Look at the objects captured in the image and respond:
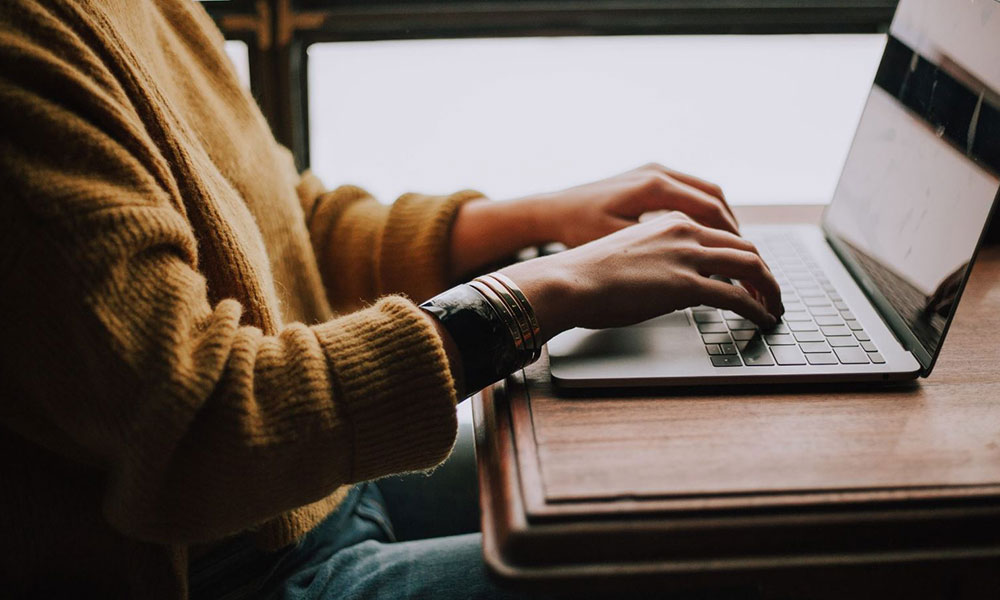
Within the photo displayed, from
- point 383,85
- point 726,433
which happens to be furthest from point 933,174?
point 383,85

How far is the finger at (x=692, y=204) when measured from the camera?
820mm

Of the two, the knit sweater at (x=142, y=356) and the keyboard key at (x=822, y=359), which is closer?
the knit sweater at (x=142, y=356)

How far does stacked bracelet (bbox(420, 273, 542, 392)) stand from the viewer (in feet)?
1.98

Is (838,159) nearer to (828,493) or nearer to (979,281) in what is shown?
(979,281)

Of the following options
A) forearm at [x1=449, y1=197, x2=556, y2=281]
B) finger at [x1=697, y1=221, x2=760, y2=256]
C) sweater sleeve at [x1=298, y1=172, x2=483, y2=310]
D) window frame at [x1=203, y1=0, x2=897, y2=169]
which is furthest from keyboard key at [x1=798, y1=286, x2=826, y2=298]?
window frame at [x1=203, y1=0, x2=897, y2=169]

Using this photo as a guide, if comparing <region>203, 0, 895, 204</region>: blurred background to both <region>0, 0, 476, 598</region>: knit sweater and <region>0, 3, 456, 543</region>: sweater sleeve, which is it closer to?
<region>0, 0, 476, 598</region>: knit sweater

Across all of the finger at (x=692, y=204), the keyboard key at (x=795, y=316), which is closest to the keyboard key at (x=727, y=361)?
the keyboard key at (x=795, y=316)

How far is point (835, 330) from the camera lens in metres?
0.71

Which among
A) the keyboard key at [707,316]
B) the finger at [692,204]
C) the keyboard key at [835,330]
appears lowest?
the keyboard key at [707,316]

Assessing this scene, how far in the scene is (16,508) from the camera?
589 mm

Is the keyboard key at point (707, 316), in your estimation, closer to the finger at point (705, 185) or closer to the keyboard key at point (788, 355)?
the keyboard key at point (788, 355)

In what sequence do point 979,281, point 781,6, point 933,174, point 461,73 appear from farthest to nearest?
point 461,73
point 781,6
point 979,281
point 933,174

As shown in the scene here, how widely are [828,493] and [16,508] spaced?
2.04 feet

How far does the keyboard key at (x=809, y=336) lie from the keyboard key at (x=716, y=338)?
67 mm
